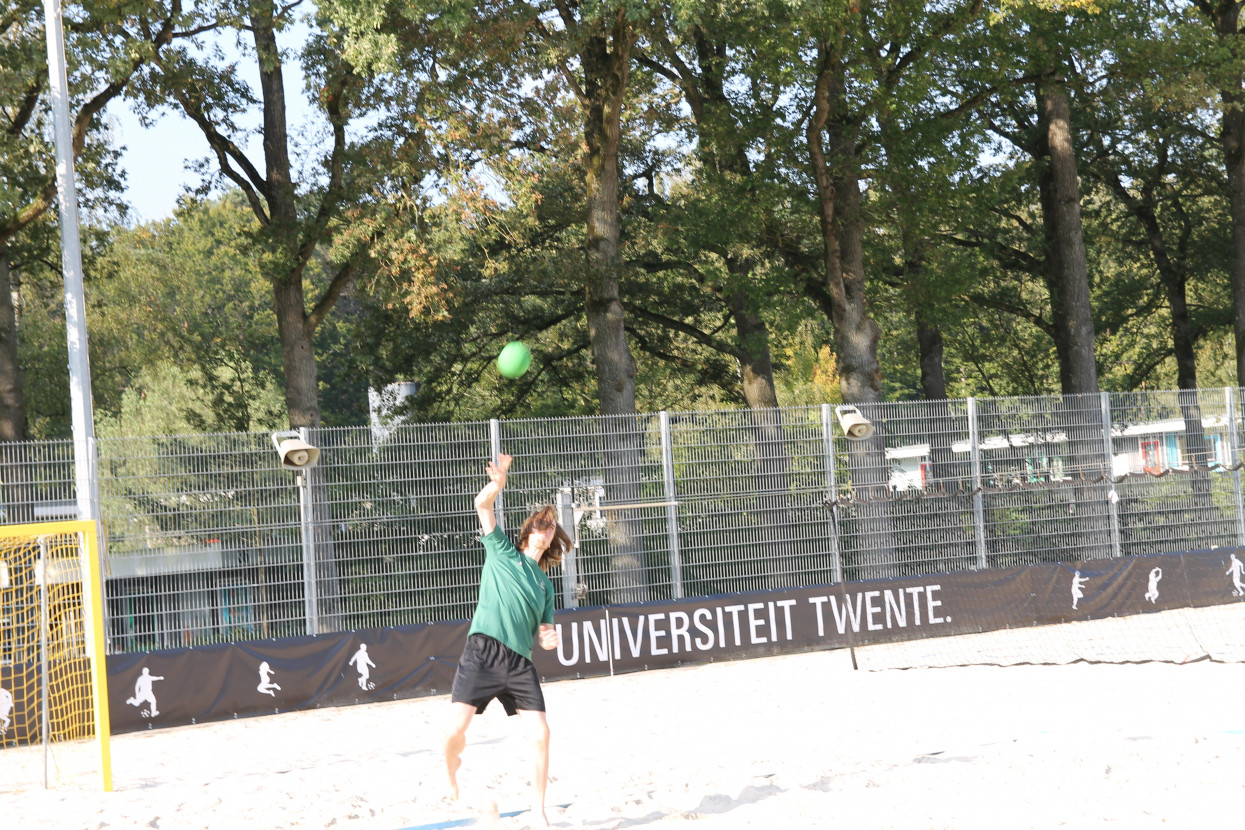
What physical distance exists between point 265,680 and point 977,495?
956 cm

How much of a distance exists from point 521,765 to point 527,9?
462 inches

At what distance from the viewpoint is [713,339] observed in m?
25.8

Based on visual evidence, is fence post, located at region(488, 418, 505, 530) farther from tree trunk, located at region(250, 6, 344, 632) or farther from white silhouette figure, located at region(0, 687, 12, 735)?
tree trunk, located at region(250, 6, 344, 632)

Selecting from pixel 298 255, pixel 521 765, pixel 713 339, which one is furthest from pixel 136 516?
pixel 713 339

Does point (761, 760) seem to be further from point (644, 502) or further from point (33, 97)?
point (33, 97)

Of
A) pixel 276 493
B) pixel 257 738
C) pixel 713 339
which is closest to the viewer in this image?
pixel 257 738

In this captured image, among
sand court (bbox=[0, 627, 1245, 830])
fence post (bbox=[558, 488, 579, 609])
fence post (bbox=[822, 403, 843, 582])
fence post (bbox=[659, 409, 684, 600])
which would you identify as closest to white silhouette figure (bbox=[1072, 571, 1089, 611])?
fence post (bbox=[822, 403, 843, 582])

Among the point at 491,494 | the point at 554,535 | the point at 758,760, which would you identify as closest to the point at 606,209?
the point at 758,760

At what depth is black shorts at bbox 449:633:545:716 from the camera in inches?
250

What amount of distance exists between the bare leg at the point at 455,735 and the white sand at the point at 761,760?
1.25 ft

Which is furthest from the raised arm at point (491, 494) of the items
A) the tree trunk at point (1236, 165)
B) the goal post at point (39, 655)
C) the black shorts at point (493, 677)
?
the tree trunk at point (1236, 165)

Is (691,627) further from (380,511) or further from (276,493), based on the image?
(276,493)

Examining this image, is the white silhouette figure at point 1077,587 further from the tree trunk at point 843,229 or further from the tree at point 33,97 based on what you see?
the tree at point 33,97

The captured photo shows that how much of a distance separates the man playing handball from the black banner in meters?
6.25
